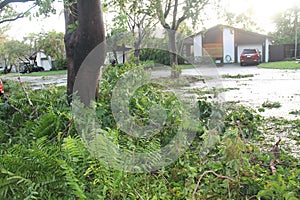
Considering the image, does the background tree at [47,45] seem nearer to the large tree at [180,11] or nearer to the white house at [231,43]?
the white house at [231,43]

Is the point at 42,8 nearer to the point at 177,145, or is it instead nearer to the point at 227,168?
the point at 177,145

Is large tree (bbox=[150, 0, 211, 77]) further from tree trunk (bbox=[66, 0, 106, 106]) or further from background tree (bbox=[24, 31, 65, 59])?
background tree (bbox=[24, 31, 65, 59])

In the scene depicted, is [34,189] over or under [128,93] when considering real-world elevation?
under

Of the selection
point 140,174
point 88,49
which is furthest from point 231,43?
point 140,174

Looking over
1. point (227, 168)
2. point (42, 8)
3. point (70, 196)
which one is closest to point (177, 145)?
point (227, 168)

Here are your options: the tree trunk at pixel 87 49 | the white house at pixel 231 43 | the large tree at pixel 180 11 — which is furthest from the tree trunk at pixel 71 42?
the white house at pixel 231 43

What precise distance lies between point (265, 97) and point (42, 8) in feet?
19.3

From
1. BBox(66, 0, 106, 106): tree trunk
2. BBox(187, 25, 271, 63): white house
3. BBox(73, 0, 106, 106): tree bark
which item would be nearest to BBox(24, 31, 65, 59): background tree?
BBox(187, 25, 271, 63): white house

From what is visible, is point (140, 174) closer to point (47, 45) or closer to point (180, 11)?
point (180, 11)

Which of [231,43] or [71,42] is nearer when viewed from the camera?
[71,42]

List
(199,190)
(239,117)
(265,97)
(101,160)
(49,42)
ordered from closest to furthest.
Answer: (101,160), (199,190), (239,117), (265,97), (49,42)

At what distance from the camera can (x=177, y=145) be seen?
2.84 m

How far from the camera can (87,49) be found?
3.87m

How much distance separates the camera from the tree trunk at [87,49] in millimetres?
3746
